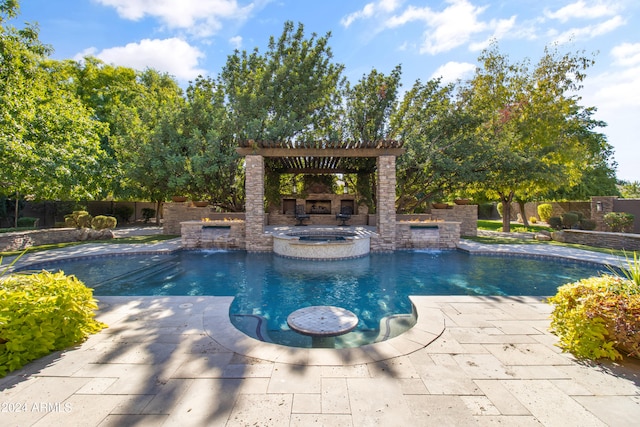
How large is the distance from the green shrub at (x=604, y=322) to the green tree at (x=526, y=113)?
40.7ft

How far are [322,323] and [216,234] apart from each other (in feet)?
29.4

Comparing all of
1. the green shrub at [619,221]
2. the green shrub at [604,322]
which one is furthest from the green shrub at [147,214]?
the green shrub at [619,221]

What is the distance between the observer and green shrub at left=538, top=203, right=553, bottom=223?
859 inches

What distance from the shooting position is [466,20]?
28.1 ft

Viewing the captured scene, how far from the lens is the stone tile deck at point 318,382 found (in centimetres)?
231

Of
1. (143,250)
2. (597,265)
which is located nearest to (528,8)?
(597,265)

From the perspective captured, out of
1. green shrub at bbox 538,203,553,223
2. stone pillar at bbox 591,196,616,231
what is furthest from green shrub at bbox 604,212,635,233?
green shrub at bbox 538,203,553,223

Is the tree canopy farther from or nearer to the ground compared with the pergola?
farther from the ground

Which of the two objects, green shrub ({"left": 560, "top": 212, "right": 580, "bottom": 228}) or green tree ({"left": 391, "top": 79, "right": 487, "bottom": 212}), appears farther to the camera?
green shrub ({"left": 560, "top": 212, "right": 580, "bottom": 228})

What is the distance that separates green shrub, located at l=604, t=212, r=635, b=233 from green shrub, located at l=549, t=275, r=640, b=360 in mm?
15418

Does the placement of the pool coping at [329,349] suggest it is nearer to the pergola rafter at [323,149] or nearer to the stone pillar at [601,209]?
the pergola rafter at [323,149]

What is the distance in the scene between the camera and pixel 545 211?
22.1m

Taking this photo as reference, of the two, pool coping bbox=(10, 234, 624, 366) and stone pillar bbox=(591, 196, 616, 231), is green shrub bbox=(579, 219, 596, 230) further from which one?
pool coping bbox=(10, 234, 624, 366)

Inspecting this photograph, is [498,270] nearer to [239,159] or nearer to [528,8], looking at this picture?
[528,8]
